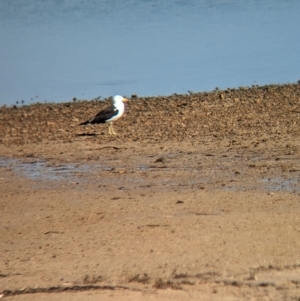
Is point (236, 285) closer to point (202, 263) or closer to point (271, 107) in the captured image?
point (202, 263)

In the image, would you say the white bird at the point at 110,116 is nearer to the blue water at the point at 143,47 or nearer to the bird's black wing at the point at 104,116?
the bird's black wing at the point at 104,116

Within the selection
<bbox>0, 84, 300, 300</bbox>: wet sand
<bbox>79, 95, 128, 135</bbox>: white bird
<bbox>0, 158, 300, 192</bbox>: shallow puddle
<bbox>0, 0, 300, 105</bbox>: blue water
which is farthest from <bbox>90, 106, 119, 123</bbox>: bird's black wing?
<bbox>0, 0, 300, 105</bbox>: blue water

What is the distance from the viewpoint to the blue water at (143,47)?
17.0 meters

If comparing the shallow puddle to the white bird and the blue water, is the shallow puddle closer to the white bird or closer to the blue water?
the white bird

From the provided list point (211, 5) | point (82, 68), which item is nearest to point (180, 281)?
point (82, 68)

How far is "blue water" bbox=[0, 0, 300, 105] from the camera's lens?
16953mm

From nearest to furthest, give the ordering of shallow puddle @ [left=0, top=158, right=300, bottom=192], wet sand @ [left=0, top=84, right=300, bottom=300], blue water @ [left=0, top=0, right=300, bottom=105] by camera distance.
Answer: wet sand @ [left=0, top=84, right=300, bottom=300] → shallow puddle @ [left=0, top=158, right=300, bottom=192] → blue water @ [left=0, top=0, right=300, bottom=105]

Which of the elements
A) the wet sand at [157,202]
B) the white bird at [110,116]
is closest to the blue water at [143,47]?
the white bird at [110,116]

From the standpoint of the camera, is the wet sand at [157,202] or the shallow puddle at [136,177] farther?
the shallow puddle at [136,177]

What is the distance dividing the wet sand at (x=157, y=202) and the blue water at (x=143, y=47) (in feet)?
10.6

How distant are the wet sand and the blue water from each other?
3.22m

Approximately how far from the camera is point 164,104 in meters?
13.7

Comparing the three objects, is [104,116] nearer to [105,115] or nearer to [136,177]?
[105,115]

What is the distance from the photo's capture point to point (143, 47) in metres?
21.0
